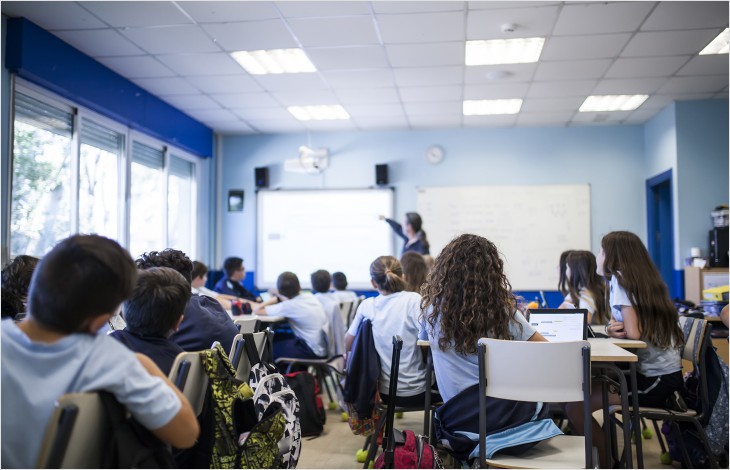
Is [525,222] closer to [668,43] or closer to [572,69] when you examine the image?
[572,69]

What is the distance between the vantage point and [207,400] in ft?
5.32

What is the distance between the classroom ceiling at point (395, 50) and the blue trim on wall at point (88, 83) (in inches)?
4.1

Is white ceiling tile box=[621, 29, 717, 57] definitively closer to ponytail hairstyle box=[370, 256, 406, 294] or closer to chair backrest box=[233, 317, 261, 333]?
ponytail hairstyle box=[370, 256, 406, 294]

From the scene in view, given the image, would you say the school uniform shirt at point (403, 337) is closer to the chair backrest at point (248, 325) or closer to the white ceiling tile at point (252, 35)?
the chair backrest at point (248, 325)

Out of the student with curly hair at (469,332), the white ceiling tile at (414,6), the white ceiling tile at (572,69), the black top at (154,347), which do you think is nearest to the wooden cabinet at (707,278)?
the white ceiling tile at (572,69)

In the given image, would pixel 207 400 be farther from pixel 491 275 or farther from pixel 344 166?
pixel 344 166

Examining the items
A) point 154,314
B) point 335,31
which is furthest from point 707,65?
point 154,314

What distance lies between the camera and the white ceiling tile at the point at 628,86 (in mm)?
5784

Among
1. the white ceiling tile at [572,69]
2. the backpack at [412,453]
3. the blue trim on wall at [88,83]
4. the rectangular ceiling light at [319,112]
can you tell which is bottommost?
the backpack at [412,453]

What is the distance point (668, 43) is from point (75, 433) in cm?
503

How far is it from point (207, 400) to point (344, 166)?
21.5ft

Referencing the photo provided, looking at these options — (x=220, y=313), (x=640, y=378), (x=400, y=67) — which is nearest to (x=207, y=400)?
(x=220, y=313)

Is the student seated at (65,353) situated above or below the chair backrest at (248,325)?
above

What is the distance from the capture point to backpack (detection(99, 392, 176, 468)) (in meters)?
1.23
